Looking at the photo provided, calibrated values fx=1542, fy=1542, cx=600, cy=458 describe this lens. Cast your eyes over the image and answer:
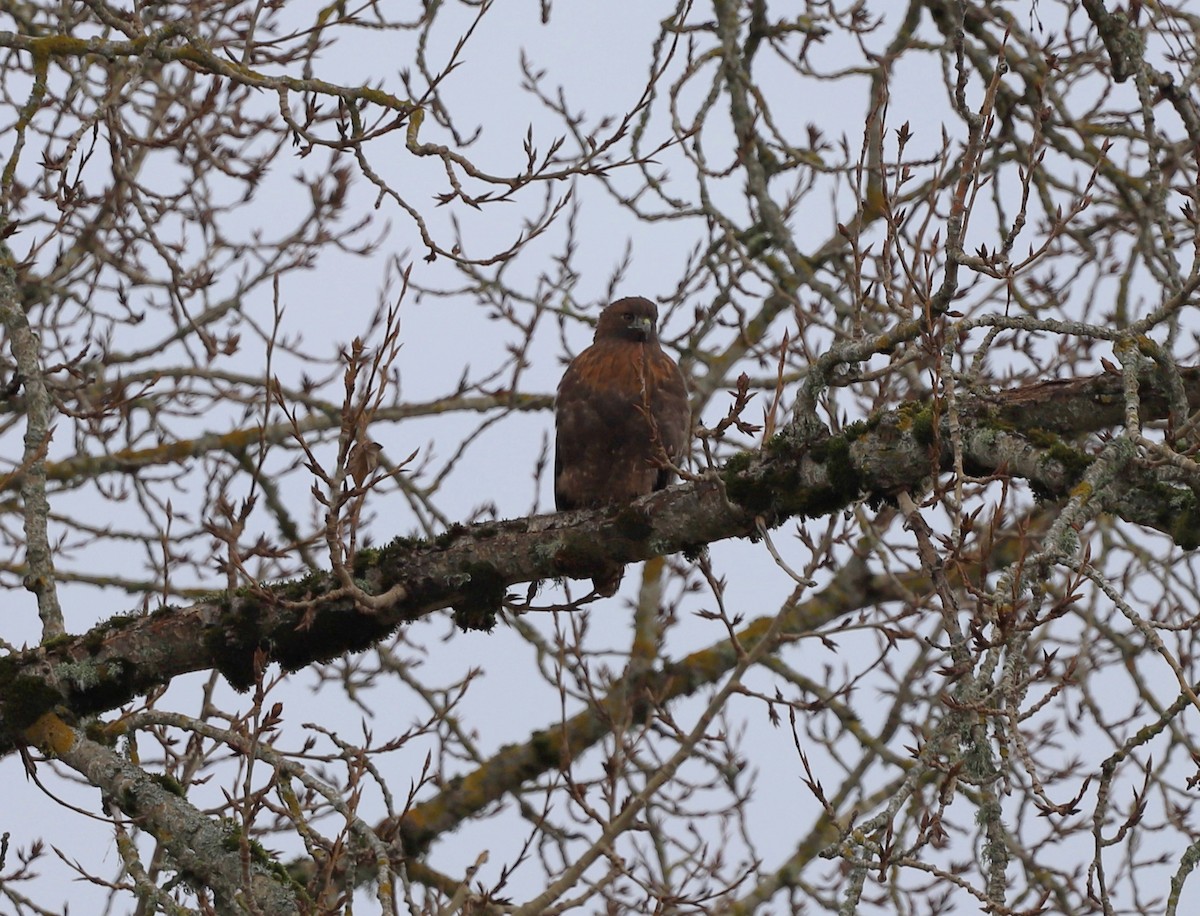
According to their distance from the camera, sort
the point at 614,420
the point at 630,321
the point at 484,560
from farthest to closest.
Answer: the point at 630,321 → the point at 614,420 → the point at 484,560

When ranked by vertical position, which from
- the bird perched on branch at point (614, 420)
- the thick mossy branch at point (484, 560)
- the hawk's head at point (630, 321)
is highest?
the hawk's head at point (630, 321)

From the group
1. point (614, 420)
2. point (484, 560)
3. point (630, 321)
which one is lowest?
point (484, 560)

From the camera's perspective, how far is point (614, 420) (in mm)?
5672

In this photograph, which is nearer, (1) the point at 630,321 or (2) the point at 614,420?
(2) the point at 614,420

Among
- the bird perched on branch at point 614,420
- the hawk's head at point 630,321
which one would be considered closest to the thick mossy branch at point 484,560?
the bird perched on branch at point 614,420

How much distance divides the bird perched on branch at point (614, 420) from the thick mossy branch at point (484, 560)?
140cm

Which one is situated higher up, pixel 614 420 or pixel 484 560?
pixel 614 420

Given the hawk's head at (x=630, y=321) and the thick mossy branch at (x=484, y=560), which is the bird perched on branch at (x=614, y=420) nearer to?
the hawk's head at (x=630, y=321)

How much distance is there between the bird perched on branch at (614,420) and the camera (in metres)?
5.64

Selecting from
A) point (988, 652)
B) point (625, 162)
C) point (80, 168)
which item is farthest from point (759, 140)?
point (988, 652)

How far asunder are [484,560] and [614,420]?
1673mm

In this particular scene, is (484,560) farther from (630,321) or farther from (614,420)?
(630,321)

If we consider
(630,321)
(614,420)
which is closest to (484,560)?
(614,420)

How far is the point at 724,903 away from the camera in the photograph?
16.9ft
